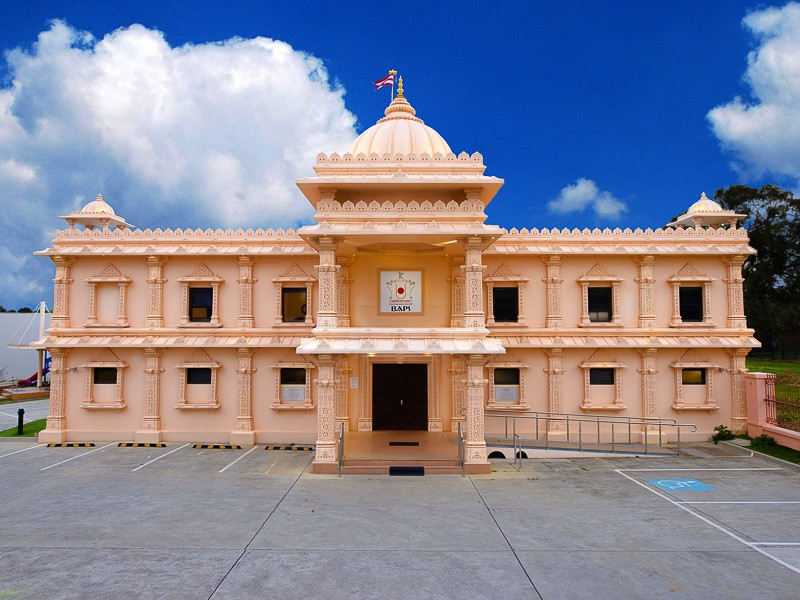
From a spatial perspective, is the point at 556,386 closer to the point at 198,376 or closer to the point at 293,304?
the point at 293,304

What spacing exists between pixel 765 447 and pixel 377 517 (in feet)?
51.7

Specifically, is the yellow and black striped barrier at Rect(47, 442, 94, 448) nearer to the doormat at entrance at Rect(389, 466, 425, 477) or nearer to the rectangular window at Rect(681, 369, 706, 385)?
the doormat at entrance at Rect(389, 466, 425, 477)

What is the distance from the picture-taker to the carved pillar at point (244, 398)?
69.3 ft

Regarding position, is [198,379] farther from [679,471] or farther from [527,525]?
[679,471]

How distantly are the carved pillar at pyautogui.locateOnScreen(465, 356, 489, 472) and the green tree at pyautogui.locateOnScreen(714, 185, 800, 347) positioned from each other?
36.8m

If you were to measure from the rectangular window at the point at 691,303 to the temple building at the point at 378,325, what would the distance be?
0.06 metres

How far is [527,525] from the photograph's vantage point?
1226 cm

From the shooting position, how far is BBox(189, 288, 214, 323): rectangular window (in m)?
22.0

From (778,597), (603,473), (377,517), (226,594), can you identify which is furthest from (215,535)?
(603,473)

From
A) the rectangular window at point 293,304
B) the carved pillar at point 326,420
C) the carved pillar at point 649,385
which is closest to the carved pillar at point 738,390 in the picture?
the carved pillar at point 649,385

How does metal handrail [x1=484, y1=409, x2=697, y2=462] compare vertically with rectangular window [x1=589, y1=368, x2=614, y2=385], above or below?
below

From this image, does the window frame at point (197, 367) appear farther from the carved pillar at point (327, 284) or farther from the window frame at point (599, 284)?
the window frame at point (599, 284)

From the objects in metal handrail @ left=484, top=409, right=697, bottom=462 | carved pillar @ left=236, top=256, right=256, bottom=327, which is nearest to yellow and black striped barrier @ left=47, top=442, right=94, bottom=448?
carved pillar @ left=236, top=256, right=256, bottom=327

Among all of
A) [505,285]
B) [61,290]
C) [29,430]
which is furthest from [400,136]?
[29,430]
